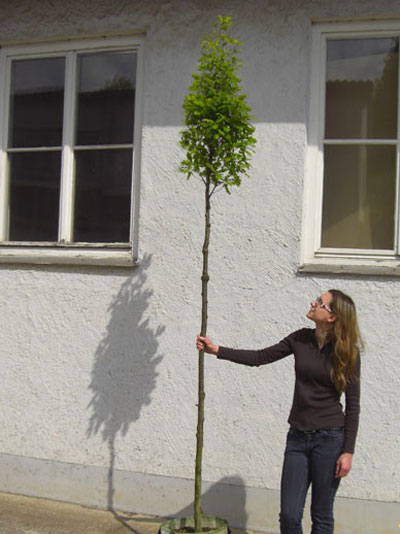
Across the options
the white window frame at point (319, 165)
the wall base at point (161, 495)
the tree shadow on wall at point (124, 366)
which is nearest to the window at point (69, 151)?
the tree shadow on wall at point (124, 366)

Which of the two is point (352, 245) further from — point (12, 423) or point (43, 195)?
point (12, 423)

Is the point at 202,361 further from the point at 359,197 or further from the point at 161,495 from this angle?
A: the point at 359,197

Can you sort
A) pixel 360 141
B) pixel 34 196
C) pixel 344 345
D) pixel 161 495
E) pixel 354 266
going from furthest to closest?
pixel 34 196
pixel 161 495
pixel 360 141
pixel 354 266
pixel 344 345

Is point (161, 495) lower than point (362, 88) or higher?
lower

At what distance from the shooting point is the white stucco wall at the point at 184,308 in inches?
200

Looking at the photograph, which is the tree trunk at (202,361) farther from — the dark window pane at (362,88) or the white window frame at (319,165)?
the dark window pane at (362,88)

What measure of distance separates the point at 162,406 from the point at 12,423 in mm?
1374

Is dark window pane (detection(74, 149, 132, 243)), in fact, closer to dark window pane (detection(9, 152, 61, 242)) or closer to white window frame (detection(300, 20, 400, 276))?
dark window pane (detection(9, 152, 61, 242))

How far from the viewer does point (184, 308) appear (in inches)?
212

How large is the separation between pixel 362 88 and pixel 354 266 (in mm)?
1376

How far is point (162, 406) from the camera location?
17.7 feet

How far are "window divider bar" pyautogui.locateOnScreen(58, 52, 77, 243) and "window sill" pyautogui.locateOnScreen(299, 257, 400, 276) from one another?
6.85 ft

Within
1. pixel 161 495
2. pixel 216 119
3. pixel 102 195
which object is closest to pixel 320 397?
pixel 216 119

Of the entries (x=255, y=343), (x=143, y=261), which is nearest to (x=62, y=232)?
(x=143, y=261)
